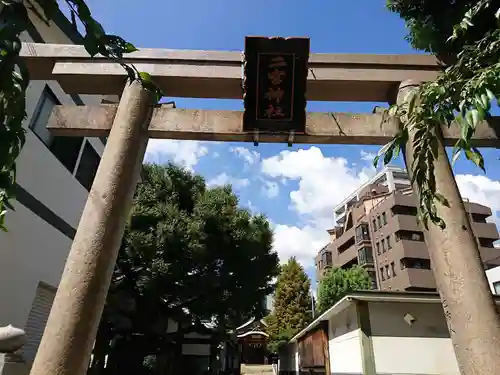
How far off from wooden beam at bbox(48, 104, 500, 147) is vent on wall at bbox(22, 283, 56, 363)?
15.9 feet

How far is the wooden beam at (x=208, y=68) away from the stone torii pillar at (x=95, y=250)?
0.63 m

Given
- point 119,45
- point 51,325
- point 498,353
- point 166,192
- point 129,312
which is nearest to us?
A: point 119,45

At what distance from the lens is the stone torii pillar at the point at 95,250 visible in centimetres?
298

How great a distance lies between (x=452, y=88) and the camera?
6.14 ft

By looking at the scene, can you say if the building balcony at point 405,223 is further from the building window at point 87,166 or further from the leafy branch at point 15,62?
the leafy branch at point 15,62

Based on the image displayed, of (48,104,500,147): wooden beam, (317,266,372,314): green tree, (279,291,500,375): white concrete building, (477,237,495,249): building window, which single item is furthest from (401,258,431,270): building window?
(48,104,500,147): wooden beam

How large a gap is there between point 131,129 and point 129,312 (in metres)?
9.85

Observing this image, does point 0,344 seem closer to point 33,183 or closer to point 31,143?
point 33,183

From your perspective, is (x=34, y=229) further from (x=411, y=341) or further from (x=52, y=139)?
(x=411, y=341)

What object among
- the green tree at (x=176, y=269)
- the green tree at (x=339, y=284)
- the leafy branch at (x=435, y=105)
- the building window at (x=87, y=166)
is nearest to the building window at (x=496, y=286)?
the green tree at (x=339, y=284)

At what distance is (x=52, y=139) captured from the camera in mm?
8180

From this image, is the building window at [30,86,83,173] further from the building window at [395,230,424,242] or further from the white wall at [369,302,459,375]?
the building window at [395,230,424,242]

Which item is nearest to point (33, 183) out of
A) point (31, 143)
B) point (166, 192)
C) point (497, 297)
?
point (31, 143)

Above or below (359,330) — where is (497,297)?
above
